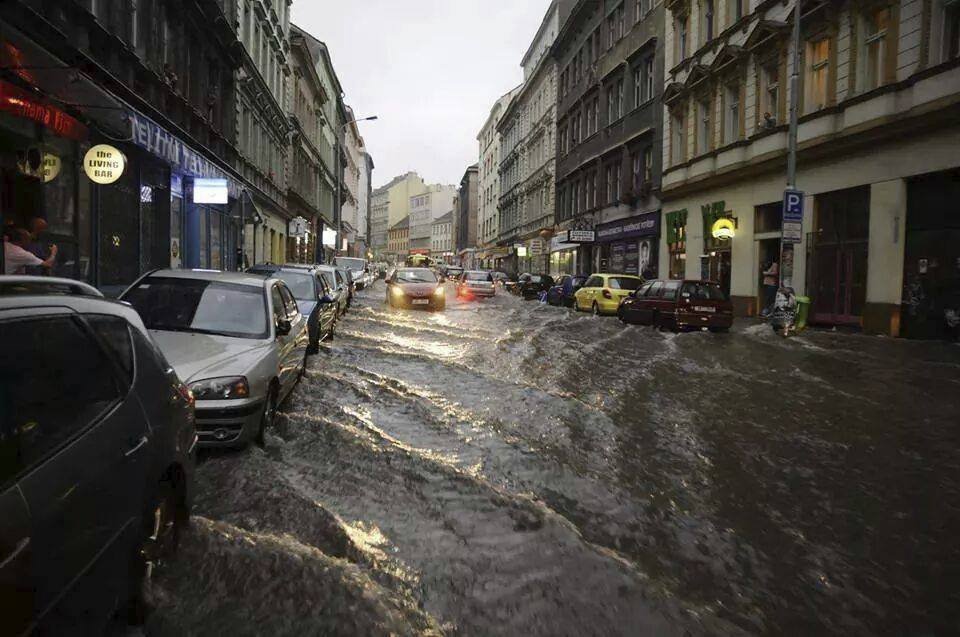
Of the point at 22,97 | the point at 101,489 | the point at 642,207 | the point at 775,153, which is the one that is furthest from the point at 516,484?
the point at 642,207

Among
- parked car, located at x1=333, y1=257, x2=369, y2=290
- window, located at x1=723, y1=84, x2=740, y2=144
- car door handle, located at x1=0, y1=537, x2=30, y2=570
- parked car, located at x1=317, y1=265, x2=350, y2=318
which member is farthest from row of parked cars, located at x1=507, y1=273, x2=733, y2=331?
car door handle, located at x1=0, y1=537, x2=30, y2=570

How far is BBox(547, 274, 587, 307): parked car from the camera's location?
30.8 meters

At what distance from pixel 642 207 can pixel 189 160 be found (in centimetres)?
2126

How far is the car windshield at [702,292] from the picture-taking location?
1900cm

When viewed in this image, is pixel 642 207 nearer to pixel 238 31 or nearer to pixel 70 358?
pixel 238 31

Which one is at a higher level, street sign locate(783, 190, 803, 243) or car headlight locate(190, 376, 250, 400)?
street sign locate(783, 190, 803, 243)

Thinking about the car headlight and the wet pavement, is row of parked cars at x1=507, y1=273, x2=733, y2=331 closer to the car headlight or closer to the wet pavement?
the wet pavement

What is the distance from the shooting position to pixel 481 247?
299 feet

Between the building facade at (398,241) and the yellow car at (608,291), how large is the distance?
13601 centimetres

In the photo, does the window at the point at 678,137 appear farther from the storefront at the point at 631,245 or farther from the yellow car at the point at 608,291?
the yellow car at the point at 608,291

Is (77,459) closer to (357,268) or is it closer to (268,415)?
(268,415)

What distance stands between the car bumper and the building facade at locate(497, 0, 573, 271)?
4691 centimetres

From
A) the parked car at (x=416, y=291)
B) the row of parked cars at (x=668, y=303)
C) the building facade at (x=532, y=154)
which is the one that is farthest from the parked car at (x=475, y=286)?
the building facade at (x=532, y=154)

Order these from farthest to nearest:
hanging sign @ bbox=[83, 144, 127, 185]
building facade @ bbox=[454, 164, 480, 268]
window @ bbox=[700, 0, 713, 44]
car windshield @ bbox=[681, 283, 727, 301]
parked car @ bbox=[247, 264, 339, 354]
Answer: building facade @ bbox=[454, 164, 480, 268] < window @ bbox=[700, 0, 713, 44] < car windshield @ bbox=[681, 283, 727, 301] < parked car @ bbox=[247, 264, 339, 354] < hanging sign @ bbox=[83, 144, 127, 185]
